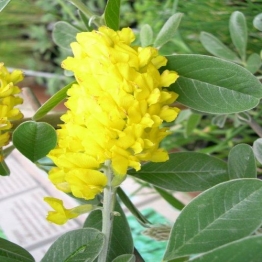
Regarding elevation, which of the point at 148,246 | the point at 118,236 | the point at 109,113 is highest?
the point at 109,113

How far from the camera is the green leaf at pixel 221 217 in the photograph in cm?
21

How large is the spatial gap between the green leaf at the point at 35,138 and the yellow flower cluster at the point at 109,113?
0.10ft

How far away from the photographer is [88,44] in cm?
24

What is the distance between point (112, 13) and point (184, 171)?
0.11 m

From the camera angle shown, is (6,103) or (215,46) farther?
(215,46)

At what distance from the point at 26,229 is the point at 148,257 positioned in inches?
5.8

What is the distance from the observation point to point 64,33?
400mm

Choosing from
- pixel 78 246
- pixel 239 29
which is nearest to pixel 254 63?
pixel 239 29

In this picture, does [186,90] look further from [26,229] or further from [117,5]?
[26,229]

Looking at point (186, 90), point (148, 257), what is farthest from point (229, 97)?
point (148, 257)

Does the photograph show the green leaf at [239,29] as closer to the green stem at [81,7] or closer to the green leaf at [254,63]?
the green leaf at [254,63]

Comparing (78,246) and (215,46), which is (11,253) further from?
(215,46)

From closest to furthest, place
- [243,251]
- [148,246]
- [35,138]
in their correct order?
[243,251]
[35,138]
[148,246]

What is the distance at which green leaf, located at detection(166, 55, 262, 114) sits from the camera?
26 centimetres
